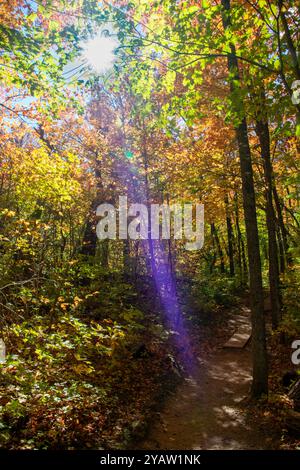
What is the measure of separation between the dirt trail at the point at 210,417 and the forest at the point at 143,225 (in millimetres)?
43

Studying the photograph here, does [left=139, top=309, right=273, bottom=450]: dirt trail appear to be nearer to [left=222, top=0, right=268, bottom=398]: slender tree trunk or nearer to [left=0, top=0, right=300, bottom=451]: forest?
[left=0, top=0, right=300, bottom=451]: forest

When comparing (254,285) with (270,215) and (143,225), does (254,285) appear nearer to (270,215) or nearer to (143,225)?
(270,215)

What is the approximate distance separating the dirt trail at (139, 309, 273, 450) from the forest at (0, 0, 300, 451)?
0.04m

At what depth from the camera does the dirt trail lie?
6.02m

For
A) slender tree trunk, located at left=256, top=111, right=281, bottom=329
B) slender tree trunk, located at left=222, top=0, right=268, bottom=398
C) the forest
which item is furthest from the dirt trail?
slender tree trunk, located at left=256, top=111, right=281, bottom=329

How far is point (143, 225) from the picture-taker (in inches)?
648

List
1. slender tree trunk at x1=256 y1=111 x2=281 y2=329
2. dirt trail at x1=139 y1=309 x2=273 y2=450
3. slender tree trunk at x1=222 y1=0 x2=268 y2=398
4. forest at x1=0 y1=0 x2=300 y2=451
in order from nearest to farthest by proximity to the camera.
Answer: forest at x1=0 y1=0 x2=300 y2=451
dirt trail at x1=139 y1=309 x2=273 y2=450
slender tree trunk at x1=222 y1=0 x2=268 y2=398
slender tree trunk at x1=256 y1=111 x2=281 y2=329

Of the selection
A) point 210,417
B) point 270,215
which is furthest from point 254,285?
point 270,215

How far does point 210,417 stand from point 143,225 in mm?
10462

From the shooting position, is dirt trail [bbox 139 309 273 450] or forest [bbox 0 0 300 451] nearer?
forest [bbox 0 0 300 451]

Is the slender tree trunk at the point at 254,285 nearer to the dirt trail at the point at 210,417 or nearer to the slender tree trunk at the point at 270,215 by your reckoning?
the dirt trail at the point at 210,417

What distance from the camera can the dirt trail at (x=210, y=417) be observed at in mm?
6023

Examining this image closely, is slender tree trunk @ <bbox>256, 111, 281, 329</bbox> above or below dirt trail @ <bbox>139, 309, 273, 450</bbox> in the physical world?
above
